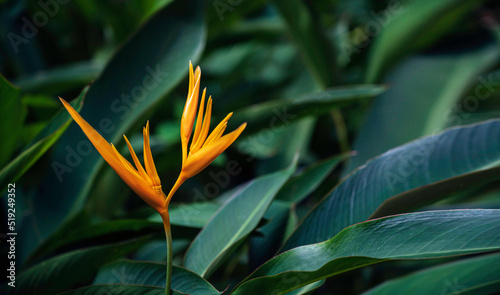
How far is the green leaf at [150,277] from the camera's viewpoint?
1.23 feet

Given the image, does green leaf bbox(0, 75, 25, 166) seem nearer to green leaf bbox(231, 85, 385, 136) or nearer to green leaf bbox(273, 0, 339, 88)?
green leaf bbox(231, 85, 385, 136)

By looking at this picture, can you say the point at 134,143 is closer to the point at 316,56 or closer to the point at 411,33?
the point at 316,56

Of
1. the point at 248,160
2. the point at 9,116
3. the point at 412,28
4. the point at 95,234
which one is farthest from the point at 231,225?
the point at 412,28

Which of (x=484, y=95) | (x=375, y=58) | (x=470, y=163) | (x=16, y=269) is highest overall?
(x=16, y=269)

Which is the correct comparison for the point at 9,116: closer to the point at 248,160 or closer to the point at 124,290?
the point at 124,290

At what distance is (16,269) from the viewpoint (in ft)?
1.78

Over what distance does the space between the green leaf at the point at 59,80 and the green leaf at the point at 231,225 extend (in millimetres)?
441

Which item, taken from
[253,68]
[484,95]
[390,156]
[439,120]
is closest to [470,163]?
[390,156]

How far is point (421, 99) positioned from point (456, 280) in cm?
42

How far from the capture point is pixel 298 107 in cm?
62

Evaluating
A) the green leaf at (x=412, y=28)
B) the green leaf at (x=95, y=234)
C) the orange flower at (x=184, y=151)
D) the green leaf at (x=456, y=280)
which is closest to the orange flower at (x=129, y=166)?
the orange flower at (x=184, y=151)

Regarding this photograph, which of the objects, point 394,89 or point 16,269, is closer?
point 16,269

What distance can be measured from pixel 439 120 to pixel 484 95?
26cm

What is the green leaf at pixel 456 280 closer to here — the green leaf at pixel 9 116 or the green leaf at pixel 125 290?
the green leaf at pixel 125 290
